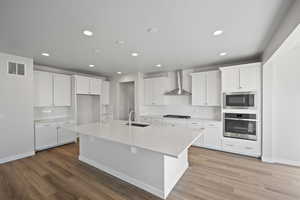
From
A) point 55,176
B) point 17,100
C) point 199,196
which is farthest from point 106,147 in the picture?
point 17,100

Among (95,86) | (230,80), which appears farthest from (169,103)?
(95,86)

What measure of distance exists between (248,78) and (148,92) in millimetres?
3164

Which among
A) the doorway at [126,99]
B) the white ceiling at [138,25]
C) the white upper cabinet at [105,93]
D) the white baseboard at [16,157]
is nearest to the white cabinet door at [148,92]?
the doorway at [126,99]

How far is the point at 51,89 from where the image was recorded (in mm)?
4039

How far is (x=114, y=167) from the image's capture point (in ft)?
8.16

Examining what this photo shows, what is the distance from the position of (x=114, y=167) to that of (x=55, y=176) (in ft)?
3.58

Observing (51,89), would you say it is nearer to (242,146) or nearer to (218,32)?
(218,32)

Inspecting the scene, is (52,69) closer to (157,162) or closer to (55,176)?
(55,176)

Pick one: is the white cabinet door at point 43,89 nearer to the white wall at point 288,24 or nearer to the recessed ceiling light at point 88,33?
the recessed ceiling light at point 88,33

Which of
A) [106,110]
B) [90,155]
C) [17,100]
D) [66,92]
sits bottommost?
[90,155]

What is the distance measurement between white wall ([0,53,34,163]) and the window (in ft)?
0.25

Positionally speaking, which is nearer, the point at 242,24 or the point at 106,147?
the point at 242,24

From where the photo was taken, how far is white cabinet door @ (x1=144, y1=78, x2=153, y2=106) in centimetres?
510

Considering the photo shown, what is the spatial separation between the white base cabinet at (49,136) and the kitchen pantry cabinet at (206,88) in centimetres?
423
